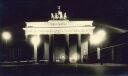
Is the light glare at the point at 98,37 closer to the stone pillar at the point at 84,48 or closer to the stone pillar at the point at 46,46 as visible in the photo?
the stone pillar at the point at 84,48

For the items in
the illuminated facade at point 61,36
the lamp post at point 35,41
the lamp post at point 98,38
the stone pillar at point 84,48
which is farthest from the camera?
the lamp post at point 35,41

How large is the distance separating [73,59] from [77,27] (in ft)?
13.5

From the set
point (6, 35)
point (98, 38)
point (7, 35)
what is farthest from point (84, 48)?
point (6, 35)

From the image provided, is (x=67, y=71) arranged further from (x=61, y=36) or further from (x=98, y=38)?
(x=61, y=36)

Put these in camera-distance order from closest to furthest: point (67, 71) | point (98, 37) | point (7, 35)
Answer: point (67, 71) → point (98, 37) → point (7, 35)

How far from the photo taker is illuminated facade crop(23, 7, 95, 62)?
4216 cm

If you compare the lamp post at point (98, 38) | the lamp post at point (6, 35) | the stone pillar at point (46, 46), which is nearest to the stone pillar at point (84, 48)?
the lamp post at point (98, 38)

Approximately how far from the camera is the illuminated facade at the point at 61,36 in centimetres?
4216

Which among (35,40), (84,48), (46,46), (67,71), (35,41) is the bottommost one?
(67,71)

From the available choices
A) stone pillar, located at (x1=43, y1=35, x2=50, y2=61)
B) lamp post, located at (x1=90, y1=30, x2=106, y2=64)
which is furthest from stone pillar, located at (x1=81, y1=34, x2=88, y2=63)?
stone pillar, located at (x1=43, y1=35, x2=50, y2=61)

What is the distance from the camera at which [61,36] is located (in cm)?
4531

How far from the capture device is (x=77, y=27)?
139 feet

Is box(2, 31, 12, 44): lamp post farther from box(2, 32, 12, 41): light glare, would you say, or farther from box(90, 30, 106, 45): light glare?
box(90, 30, 106, 45): light glare

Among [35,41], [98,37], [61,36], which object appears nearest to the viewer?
[98,37]
